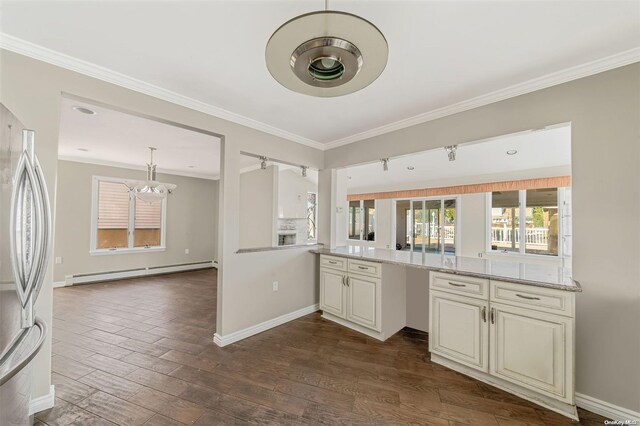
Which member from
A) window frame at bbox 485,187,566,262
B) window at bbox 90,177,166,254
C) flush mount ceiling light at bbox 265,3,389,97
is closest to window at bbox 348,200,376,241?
window frame at bbox 485,187,566,262

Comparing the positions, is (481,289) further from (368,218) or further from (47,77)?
(368,218)

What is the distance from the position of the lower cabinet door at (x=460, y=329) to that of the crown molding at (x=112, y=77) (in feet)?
9.27

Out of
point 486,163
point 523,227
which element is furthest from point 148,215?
point 523,227

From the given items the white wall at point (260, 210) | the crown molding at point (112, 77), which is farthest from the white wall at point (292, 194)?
the crown molding at point (112, 77)

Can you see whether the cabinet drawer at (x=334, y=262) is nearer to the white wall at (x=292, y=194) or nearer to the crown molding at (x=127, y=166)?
the white wall at (x=292, y=194)

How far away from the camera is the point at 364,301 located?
9.93 ft

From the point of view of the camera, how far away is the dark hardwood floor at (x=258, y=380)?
70.2 inches

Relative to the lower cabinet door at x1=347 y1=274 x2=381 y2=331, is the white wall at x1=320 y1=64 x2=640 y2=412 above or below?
above

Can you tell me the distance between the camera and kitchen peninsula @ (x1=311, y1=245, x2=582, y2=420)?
1.81 m

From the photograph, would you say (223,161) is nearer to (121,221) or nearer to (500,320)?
(500,320)

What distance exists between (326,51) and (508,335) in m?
2.42

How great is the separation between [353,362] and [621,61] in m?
3.19

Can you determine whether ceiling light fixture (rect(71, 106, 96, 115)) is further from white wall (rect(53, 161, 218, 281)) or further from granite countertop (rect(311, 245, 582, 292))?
granite countertop (rect(311, 245, 582, 292))

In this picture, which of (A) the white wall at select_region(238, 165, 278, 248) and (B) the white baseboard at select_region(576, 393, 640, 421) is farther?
(A) the white wall at select_region(238, 165, 278, 248)
